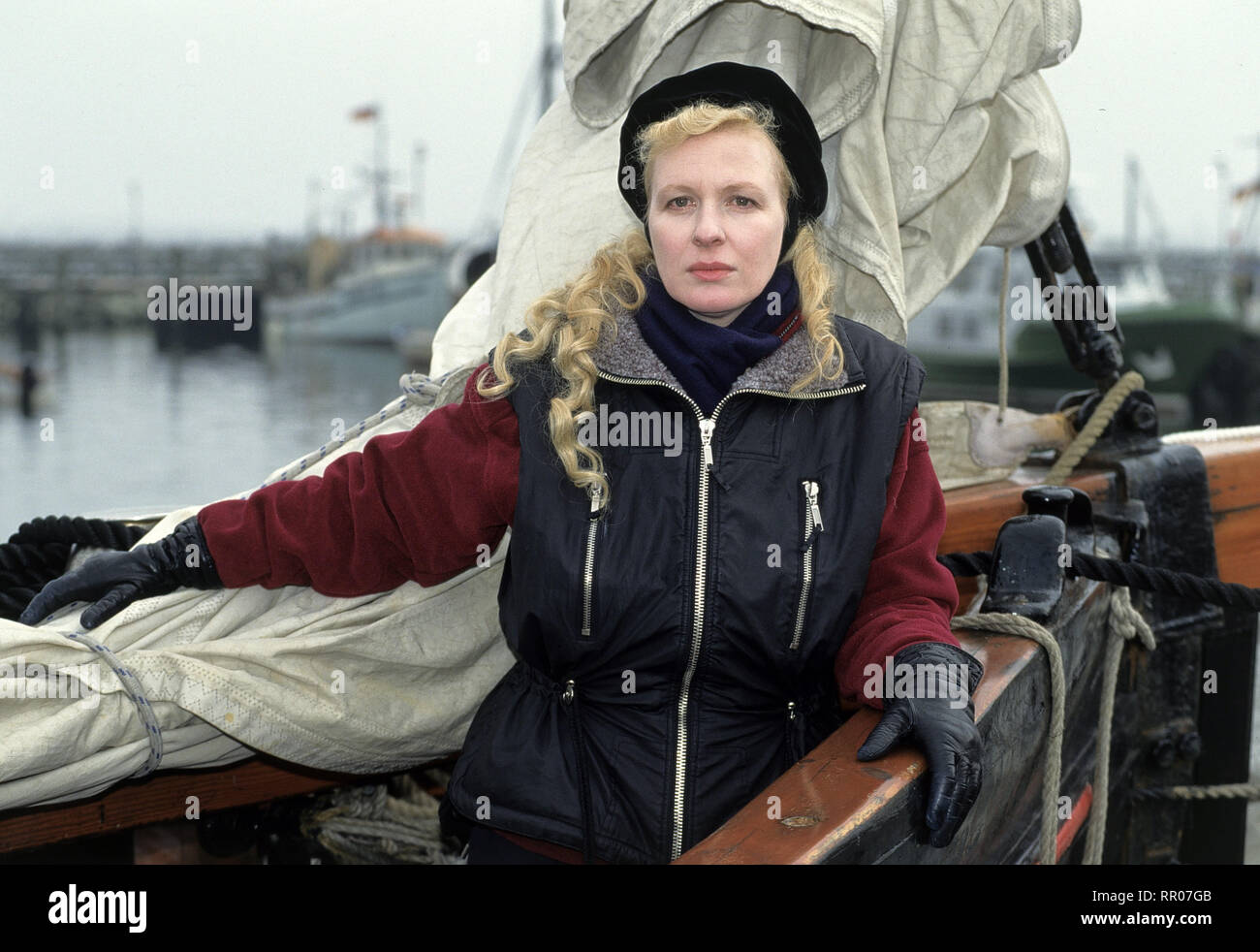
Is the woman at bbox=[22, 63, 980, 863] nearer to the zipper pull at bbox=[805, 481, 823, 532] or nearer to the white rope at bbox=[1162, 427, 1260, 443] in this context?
the zipper pull at bbox=[805, 481, 823, 532]

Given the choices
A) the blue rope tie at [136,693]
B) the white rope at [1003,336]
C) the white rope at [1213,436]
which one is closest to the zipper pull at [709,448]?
the blue rope tie at [136,693]

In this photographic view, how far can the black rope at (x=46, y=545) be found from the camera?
7.32ft

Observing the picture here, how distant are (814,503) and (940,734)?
0.34 meters

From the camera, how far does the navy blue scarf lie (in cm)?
174

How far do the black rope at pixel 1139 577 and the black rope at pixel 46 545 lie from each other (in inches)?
58.7

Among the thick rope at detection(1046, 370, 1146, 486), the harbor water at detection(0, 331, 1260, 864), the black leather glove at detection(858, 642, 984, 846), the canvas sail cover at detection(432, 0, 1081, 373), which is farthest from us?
the harbor water at detection(0, 331, 1260, 864)

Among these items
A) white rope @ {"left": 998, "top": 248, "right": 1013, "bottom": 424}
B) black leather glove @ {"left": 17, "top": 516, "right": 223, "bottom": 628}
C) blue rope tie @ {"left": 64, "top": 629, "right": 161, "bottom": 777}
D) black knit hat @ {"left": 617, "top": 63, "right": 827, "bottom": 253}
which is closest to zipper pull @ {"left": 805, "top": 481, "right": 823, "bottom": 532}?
black knit hat @ {"left": 617, "top": 63, "right": 827, "bottom": 253}

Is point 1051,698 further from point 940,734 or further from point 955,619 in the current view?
point 940,734

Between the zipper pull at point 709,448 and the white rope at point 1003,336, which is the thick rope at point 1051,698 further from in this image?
the white rope at point 1003,336

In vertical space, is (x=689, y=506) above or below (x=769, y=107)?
below

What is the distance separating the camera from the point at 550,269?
241 cm

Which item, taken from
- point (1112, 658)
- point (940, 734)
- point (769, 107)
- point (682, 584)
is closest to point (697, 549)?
point (682, 584)

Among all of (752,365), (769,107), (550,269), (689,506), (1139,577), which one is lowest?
(1139,577)
